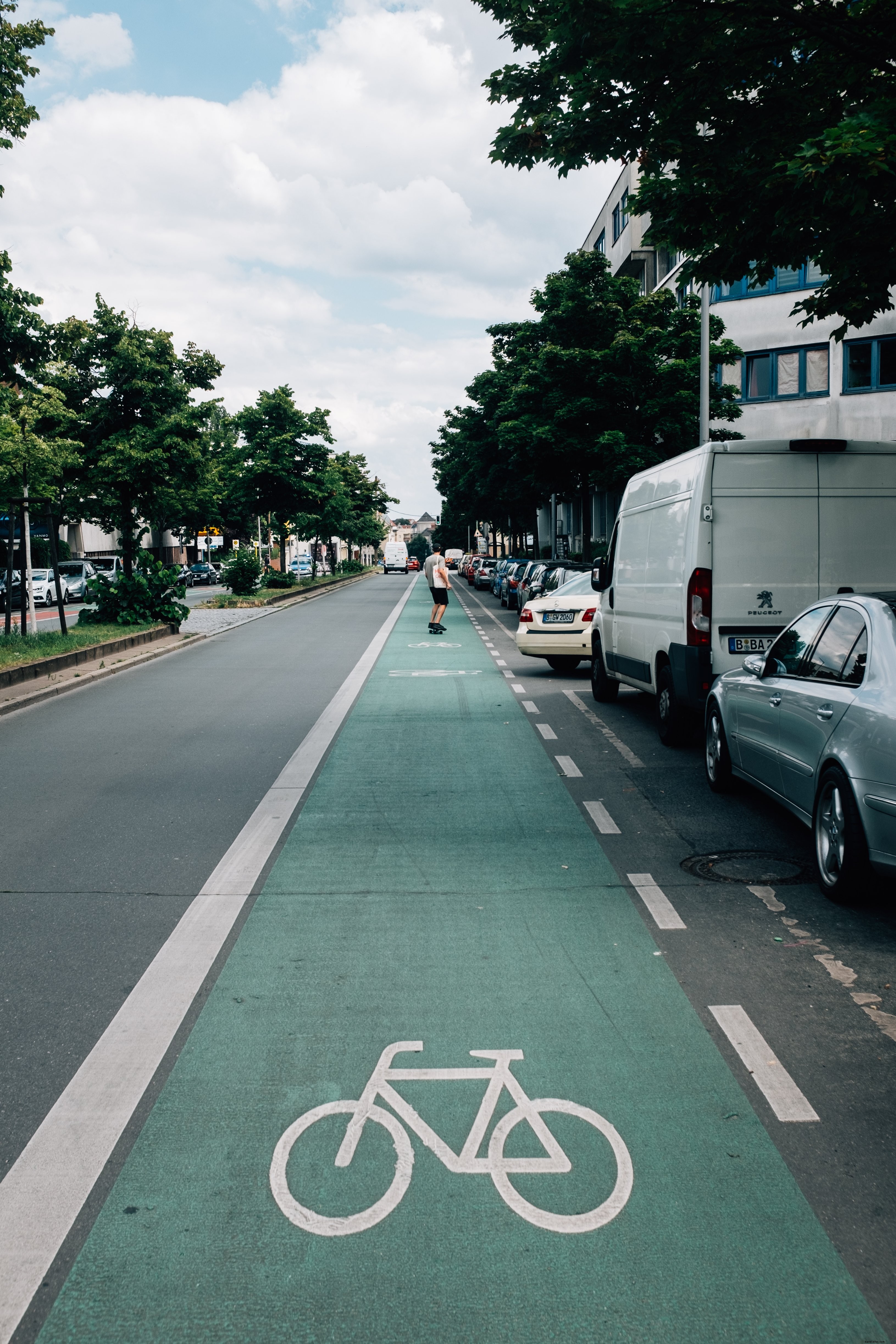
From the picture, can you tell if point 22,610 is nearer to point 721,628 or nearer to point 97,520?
point 721,628

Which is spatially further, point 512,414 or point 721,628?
point 512,414

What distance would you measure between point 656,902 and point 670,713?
5.02m

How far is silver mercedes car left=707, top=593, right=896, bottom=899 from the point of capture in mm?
5430

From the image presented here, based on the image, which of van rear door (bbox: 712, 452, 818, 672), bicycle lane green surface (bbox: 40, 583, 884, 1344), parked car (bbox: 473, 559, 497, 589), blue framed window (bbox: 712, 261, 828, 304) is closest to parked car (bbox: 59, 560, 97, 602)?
parked car (bbox: 473, 559, 497, 589)

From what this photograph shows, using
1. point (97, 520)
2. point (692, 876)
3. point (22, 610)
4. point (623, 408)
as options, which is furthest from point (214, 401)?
point (692, 876)

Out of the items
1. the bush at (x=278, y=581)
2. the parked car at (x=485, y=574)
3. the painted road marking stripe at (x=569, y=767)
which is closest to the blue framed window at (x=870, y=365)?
the parked car at (x=485, y=574)

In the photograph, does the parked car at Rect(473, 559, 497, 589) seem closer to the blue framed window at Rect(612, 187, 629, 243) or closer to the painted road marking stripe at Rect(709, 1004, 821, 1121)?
the blue framed window at Rect(612, 187, 629, 243)

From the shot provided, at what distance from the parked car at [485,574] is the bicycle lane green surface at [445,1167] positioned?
5018 cm

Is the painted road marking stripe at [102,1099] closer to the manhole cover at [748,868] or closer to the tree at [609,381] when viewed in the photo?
the manhole cover at [748,868]

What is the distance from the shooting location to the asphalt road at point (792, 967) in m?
3.15

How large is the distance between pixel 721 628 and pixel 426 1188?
7145 millimetres

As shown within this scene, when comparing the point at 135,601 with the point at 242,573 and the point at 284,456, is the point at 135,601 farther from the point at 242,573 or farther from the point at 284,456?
the point at 284,456

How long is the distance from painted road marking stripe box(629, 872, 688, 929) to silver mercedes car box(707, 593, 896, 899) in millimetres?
816

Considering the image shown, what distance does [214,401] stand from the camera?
34000 millimetres
